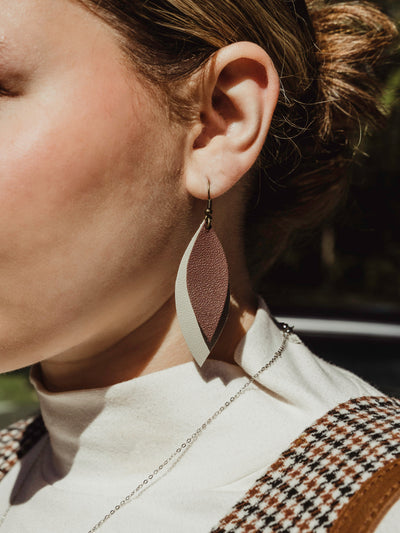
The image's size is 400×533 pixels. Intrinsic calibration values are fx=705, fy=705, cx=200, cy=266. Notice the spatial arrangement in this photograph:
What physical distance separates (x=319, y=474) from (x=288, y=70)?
782 mm

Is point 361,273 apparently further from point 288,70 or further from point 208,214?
point 208,214

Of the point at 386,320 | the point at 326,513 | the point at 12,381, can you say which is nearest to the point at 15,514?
the point at 326,513

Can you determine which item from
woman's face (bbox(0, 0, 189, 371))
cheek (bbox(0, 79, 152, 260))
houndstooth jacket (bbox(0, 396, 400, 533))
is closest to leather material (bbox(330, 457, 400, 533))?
houndstooth jacket (bbox(0, 396, 400, 533))

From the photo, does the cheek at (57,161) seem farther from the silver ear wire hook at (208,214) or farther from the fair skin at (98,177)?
the silver ear wire hook at (208,214)

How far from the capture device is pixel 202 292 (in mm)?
1265

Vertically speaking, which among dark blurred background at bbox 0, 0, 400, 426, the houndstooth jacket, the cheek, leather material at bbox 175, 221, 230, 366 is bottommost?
dark blurred background at bbox 0, 0, 400, 426

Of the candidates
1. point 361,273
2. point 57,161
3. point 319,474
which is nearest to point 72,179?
point 57,161

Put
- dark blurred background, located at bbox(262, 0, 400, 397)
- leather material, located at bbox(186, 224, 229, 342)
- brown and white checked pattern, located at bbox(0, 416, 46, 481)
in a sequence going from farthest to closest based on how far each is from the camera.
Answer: dark blurred background, located at bbox(262, 0, 400, 397) < brown and white checked pattern, located at bbox(0, 416, 46, 481) < leather material, located at bbox(186, 224, 229, 342)

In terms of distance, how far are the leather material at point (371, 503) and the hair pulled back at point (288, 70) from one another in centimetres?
67

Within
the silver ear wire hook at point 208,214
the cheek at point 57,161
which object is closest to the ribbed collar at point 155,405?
the silver ear wire hook at point 208,214

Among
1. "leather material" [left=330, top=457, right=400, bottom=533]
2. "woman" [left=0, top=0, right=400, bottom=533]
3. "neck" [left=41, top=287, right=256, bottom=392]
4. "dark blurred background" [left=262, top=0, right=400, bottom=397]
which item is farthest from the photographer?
"dark blurred background" [left=262, top=0, right=400, bottom=397]

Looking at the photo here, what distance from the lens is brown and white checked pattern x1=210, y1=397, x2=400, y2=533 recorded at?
111 centimetres

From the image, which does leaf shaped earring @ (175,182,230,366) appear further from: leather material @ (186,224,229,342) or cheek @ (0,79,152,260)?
cheek @ (0,79,152,260)

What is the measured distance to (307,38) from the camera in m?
1.48
